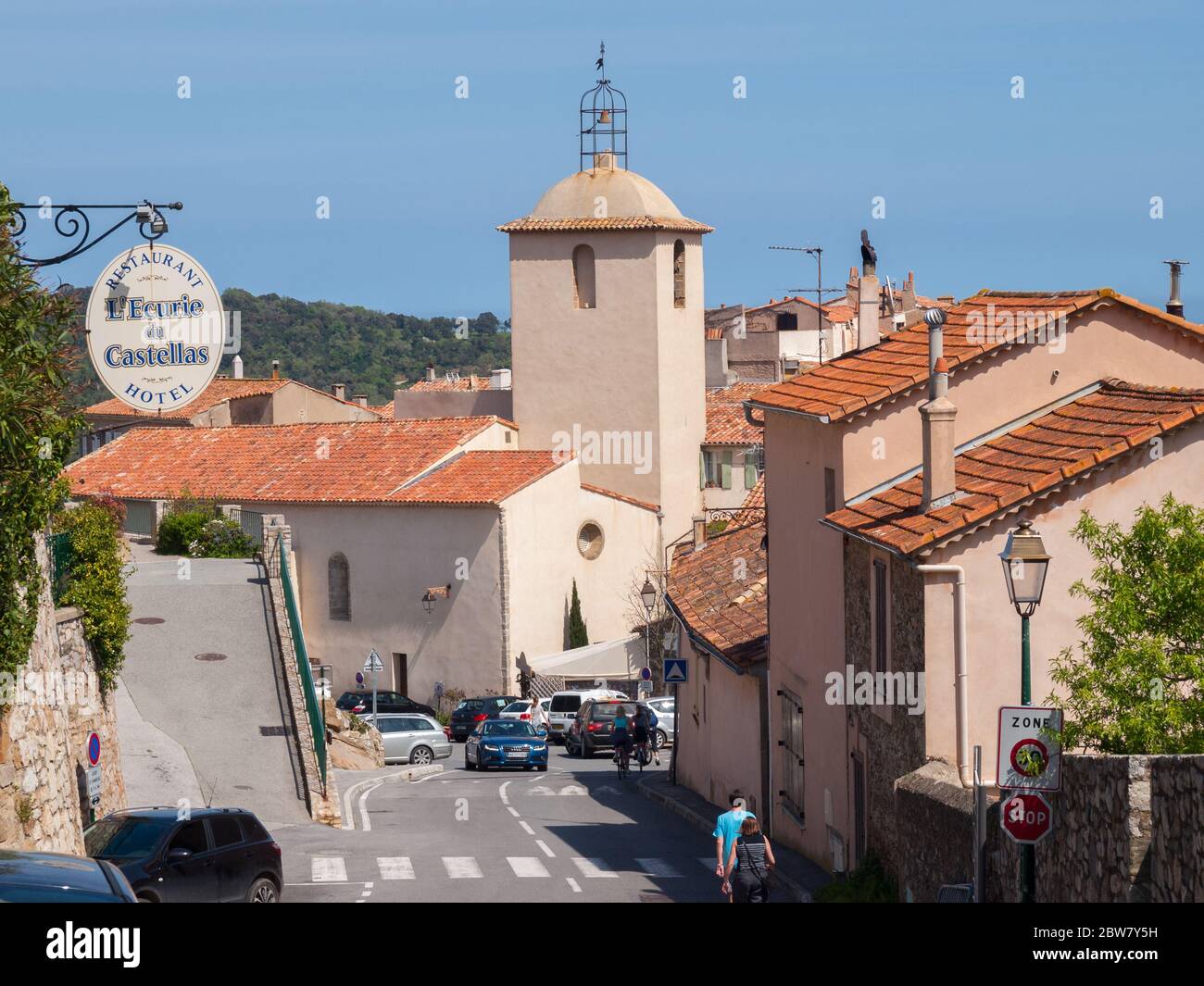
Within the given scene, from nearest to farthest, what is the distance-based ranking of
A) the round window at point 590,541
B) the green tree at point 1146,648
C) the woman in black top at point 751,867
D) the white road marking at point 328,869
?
the green tree at point 1146,648 < the woman in black top at point 751,867 < the white road marking at point 328,869 < the round window at point 590,541

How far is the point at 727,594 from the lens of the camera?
33.8 meters

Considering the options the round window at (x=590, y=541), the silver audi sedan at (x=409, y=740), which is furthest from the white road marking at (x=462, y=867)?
the round window at (x=590, y=541)

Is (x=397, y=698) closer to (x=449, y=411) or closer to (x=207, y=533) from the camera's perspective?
(x=207, y=533)

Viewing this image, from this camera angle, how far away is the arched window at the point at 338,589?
195 ft

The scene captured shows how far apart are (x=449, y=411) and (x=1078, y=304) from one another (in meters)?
50.9

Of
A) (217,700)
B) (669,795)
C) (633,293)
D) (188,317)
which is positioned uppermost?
(633,293)

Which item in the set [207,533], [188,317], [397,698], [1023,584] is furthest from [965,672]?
[397,698]

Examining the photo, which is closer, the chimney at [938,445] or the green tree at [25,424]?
the green tree at [25,424]

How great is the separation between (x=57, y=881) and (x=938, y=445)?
42.0 feet

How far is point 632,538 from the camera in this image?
61.2 metres

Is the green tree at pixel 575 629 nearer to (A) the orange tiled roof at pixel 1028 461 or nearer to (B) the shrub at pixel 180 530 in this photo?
(B) the shrub at pixel 180 530

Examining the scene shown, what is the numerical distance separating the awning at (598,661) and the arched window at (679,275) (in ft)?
45.7

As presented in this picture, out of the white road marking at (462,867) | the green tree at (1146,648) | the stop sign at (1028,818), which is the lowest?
the white road marking at (462,867)

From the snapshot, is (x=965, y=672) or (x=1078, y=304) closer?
(x=965, y=672)
